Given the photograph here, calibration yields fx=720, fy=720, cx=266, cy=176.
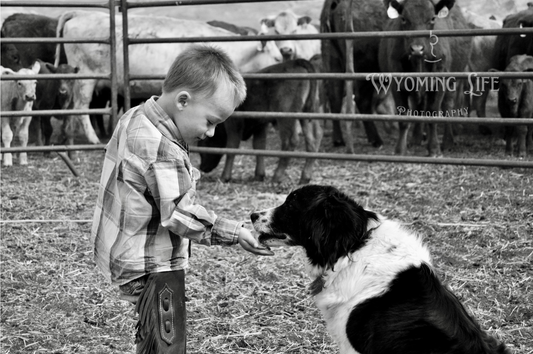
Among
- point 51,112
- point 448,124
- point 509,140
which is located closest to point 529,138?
point 509,140

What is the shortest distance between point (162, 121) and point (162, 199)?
0.31 m

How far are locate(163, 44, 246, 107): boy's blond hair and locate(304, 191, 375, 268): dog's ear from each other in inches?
25.4

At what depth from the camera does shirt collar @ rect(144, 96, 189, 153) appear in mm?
2652

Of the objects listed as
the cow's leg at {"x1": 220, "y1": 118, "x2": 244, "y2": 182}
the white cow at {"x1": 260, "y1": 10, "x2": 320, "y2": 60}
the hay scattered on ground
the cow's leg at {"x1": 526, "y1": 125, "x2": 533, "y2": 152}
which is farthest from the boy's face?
the white cow at {"x1": 260, "y1": 10, "x2": 320, "y2": 60}

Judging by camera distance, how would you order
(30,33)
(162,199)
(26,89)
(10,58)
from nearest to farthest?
1. (162,199)
2. (26,89)
3. (10,58)
4. (30,33)

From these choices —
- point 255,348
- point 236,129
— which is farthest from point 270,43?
point 255,348

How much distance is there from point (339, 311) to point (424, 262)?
0.41 meters

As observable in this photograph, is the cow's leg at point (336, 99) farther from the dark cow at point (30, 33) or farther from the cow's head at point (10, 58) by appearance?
the cow's head at point (10, 58)

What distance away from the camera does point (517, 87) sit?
9516mm

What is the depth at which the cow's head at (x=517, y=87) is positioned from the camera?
31.1 ft

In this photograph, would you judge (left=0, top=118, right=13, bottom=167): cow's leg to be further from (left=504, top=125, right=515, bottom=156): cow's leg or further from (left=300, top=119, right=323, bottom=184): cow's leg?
(left=504, top=125, right=515, bottom=156): cow's leg

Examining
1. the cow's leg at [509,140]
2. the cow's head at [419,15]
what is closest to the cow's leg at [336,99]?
the cow's head at [419,15]

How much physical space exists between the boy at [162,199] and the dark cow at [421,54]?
615cm

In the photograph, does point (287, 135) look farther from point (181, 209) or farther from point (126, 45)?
point (181, 209)
